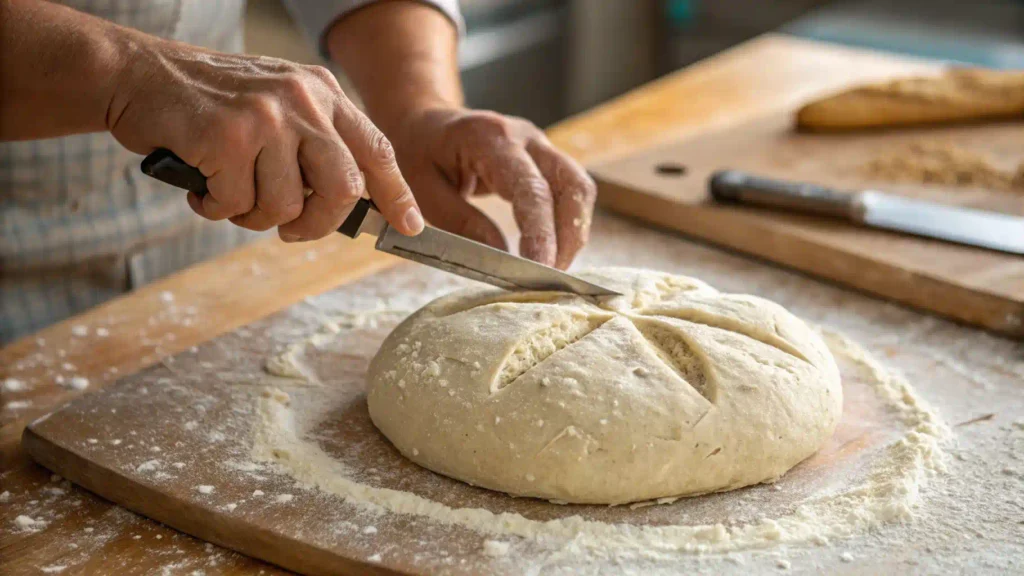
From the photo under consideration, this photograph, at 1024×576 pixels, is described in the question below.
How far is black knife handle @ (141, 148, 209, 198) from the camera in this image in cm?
144

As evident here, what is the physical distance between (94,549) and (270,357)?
546 mm

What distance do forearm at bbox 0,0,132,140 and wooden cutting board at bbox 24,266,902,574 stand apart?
49 centimetres

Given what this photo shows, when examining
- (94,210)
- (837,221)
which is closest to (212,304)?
(94,210)

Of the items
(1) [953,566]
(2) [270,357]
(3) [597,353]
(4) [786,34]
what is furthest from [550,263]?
(4) [786,34]

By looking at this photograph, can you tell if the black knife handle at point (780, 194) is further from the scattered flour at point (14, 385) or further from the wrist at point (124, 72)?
the scattered flour at point (14, 385)

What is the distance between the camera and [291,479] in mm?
1566

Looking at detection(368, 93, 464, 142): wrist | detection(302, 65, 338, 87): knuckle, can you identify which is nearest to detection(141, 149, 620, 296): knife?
detection(302, 65, 338, 87): knuckle

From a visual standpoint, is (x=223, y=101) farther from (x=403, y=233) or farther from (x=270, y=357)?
(x=270, y=357)

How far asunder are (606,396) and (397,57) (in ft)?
3.50

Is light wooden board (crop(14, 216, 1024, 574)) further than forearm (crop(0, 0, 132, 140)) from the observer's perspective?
No

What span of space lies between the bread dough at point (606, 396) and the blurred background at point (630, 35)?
2.39 metres

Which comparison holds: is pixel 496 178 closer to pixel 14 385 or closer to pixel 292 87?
pixel 292 87

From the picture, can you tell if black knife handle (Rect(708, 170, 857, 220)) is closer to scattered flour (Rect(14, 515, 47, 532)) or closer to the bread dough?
the bread dough

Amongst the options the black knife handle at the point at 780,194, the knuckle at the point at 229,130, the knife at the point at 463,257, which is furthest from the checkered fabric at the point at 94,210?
the knuckle at the point at 229,130
